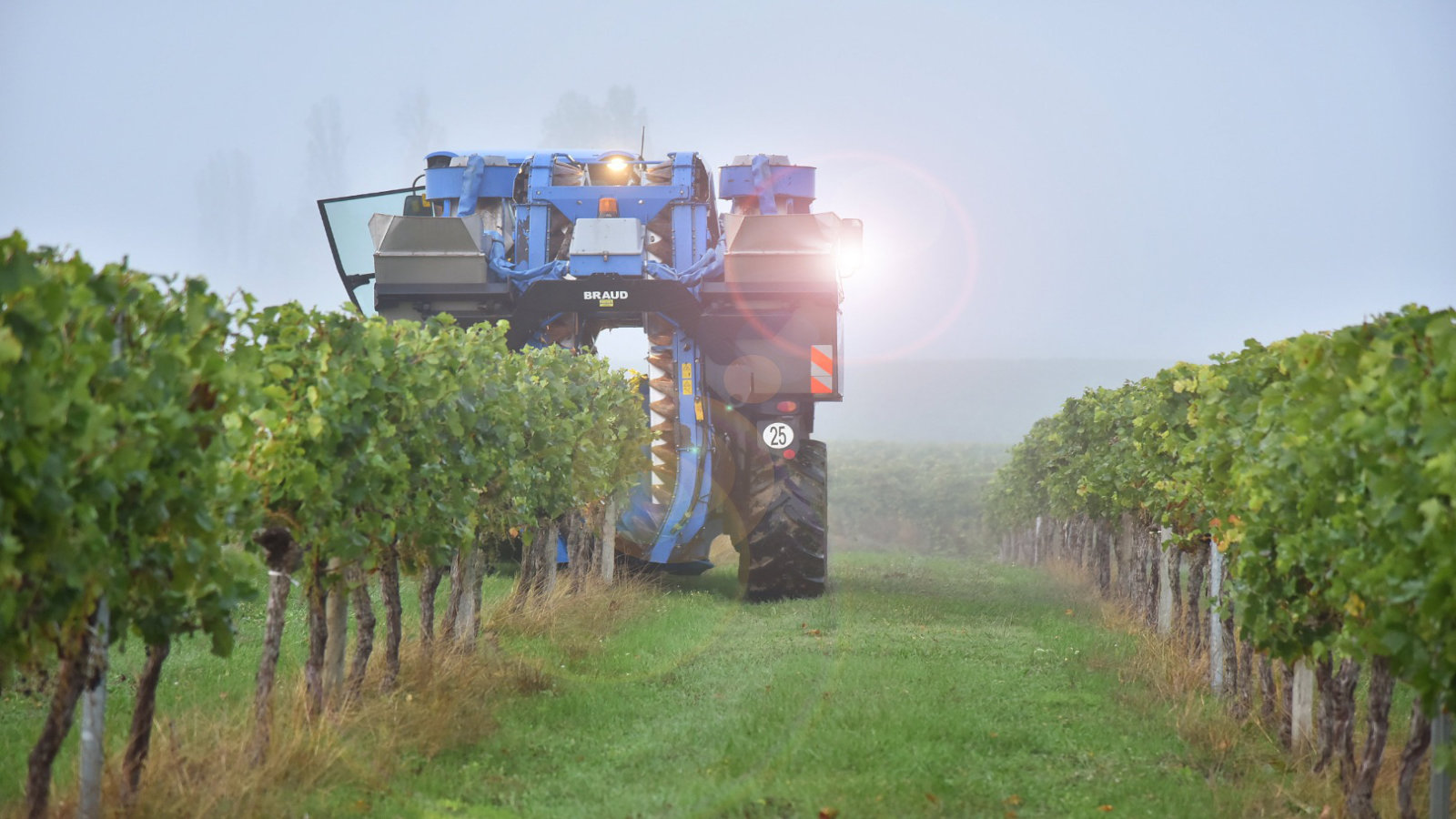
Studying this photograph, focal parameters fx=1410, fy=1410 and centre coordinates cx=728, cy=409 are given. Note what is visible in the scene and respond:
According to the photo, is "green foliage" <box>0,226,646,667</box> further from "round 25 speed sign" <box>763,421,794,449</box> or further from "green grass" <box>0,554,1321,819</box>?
"round 25 speed sign" <box>763,421,794,449</box>

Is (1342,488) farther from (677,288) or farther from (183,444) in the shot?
(677,288)

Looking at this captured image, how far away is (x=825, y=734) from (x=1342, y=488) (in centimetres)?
301

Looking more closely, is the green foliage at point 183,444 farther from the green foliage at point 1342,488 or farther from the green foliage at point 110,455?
the green foliage at point 1342,488

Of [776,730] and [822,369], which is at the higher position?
[822,369]

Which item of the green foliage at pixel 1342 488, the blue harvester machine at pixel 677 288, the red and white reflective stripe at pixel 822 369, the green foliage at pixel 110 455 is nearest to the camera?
the green foliage at pixel 110 455

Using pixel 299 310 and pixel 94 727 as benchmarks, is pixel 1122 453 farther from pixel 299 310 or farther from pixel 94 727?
pixel 94 727

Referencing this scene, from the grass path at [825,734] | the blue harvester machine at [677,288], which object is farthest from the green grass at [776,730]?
the blue harvester machine at [677,288]

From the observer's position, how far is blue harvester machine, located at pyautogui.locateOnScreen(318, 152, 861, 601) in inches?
455

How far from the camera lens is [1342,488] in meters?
5.11

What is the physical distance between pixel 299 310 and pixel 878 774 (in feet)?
10.9

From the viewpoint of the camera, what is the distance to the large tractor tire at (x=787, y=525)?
41.4 feet

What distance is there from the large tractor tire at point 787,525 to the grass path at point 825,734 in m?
1.15

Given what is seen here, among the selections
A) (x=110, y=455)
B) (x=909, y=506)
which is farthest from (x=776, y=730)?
(x=909, y=506)

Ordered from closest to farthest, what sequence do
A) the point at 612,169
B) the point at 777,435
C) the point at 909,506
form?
the point at 777,435, the point at 612,169, the point at 909,506
